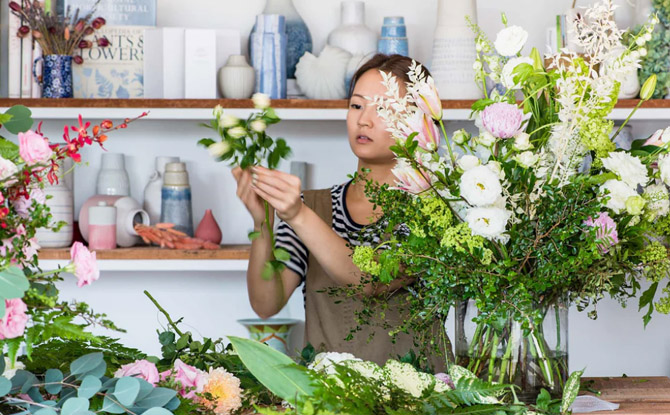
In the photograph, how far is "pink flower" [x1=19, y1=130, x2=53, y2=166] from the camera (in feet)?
2.29

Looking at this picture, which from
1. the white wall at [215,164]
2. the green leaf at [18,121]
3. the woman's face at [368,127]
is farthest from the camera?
the white wall at [215,164]

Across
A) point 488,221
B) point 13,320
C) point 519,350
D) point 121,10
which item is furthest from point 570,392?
point 121,10

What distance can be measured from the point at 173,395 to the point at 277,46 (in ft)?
5.38

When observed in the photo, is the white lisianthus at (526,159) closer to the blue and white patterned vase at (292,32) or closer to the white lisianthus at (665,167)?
the white lisianthus at (665,167)

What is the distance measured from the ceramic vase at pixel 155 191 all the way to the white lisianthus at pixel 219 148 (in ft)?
5.01

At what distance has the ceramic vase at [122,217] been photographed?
2342 millimetres

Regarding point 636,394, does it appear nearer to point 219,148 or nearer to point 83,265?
point 219,148

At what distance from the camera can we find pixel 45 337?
68cm

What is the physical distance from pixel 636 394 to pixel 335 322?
26.9 inches

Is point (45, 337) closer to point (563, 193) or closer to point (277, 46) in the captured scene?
point (563, 193)

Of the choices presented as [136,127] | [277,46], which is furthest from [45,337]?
[136,127]

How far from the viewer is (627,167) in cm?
94

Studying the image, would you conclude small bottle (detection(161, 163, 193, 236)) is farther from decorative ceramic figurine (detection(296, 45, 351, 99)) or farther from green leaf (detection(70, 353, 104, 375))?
green leaf (detection(70, 353, 104, 375))

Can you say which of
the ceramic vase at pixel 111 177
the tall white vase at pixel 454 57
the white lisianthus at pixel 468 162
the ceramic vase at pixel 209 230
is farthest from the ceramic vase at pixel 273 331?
the white lisianthus at pixel 468 162
